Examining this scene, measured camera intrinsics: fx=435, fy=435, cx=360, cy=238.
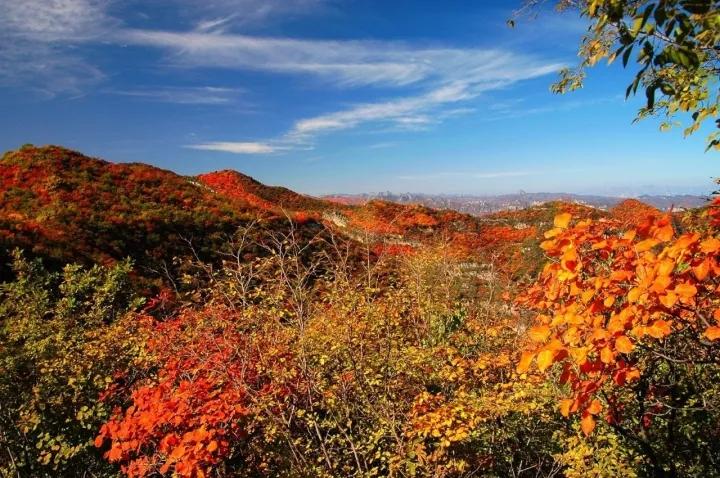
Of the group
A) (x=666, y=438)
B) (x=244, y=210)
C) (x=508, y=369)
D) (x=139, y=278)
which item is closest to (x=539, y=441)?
(x=508, y=369)

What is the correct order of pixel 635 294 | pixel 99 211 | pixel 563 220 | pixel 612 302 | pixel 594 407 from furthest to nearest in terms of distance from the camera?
pixel 99 211, pixel 563 220, pixel 612 302, pixel 594 407, pixel 635 294

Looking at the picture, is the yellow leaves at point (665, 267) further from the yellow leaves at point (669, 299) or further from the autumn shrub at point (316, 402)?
the autumn shrub at point (316, 402)

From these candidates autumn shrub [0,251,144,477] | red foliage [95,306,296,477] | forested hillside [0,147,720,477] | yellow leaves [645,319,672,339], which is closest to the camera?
yellow leaves [645,319,672,339]

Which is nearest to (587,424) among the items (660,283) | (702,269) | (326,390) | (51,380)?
(660,283)

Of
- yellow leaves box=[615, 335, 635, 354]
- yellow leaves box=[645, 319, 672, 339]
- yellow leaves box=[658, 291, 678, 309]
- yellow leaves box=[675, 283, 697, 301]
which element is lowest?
yellow leaves box=[615, 335, 635, 354]

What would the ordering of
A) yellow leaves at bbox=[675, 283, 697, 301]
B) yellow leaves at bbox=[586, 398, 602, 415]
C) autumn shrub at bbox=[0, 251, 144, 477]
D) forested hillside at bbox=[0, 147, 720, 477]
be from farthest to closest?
autumn shrub at bbox=[0, 251, 144, 477]
forested hillside at bbox=[0, 147, 720, 477]
yellow leaves at bbox=[586, 398, 602, 415]
yellow leaves at bbox=[675, 283, 697, 301]

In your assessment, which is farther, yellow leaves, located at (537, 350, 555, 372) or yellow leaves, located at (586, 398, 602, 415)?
yellow leaves, located at (586, 398, 602, 415)

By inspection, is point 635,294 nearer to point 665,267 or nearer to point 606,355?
point 665,267

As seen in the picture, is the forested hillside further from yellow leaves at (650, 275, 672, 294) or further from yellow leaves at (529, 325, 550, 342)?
yellow leaves at (650, 275, 672, 294)

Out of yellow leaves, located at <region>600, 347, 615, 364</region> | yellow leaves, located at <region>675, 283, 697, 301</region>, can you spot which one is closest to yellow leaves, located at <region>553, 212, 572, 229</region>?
yellow leaves, located at <region>675, 283, 697, 301</region>

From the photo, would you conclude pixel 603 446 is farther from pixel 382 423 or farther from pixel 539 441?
pixel 382 423

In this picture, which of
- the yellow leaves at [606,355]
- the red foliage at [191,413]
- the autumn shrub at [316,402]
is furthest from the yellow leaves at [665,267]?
the red foliage at [191,413]

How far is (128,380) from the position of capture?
30.5 ft

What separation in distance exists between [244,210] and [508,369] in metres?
28.3
